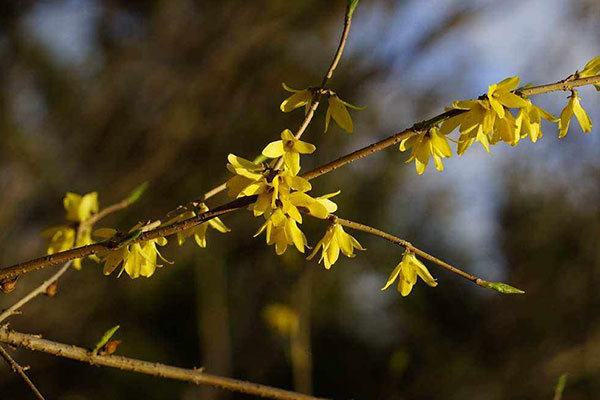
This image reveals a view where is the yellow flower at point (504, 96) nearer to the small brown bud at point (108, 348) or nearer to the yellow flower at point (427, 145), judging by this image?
the yellow flower at point (427, 145)

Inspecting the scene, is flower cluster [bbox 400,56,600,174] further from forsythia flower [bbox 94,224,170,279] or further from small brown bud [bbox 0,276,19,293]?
small brown bud [bbox 0,276,19,293]

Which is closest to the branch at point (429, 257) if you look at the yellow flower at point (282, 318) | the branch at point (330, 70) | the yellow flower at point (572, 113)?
the branch at point (330, 70)

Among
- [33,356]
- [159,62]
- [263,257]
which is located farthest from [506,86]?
[33,356]

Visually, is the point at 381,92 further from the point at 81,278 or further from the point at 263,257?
the point at 81,278

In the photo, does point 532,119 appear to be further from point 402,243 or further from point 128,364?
point 128,364

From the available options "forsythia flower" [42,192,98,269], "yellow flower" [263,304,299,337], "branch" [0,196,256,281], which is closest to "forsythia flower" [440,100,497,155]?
"branch" [0,196,256,281]

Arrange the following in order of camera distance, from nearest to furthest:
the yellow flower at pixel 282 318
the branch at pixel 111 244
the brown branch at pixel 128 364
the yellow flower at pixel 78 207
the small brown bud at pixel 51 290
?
the branch at pixel 111 244, the brown branch at pixel 128 364, the small brown bud at pixel 51 290, the yellow flower at pixel 78 207, the yellow flower at pixel 282 318
